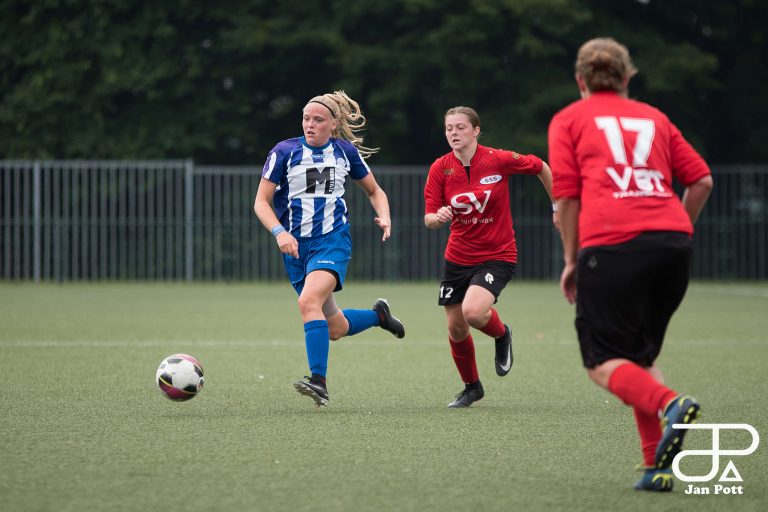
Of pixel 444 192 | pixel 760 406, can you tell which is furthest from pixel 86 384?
pixel 760 406

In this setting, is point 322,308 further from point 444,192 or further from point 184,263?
point 184,263

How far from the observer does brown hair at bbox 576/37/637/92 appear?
205 inches

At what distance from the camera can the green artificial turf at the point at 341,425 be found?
5.11 metres

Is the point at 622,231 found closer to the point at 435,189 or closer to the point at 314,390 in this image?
the point at 314,390

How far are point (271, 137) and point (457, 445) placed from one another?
26070mm

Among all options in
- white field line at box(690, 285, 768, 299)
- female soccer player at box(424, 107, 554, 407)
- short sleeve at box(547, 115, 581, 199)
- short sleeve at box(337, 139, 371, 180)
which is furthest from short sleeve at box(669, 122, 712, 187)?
white field line at box(690, 285, 768, 299)

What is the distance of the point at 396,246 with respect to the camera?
28.7 metres

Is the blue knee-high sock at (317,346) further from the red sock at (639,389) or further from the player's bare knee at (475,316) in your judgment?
the red sock at (639,389)

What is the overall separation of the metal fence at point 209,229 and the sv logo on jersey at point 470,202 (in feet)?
64.3

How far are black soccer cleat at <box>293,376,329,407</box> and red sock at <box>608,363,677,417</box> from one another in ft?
9.59

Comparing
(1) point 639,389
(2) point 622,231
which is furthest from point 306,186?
(1) point 639,389

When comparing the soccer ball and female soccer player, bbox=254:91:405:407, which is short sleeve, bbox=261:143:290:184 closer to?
female soccer player, bbox=254:91:405:407

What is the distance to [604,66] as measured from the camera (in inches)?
206

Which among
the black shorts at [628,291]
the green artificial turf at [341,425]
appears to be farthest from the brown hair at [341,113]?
the black shorts at [628,291]
